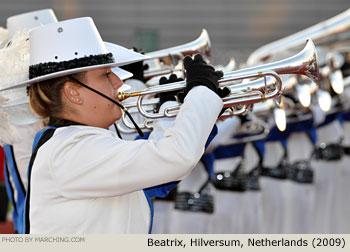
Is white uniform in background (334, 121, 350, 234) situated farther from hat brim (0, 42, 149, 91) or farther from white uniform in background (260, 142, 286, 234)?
hat brim (0, 42, 149, 91)

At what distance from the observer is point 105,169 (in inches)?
87.9

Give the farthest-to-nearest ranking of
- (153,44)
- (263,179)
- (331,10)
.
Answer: (331,10) → (153,44) → (263,179)

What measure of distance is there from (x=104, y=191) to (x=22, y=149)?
1.51 meters

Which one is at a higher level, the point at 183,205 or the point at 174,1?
the point at 174,1

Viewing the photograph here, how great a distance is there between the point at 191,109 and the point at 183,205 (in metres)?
3.42

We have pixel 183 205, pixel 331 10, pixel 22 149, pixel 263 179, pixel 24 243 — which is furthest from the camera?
pixel 331 10

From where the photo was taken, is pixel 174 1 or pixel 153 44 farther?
pixel 174 1

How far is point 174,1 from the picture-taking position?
785 inches

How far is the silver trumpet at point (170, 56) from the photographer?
3857mm

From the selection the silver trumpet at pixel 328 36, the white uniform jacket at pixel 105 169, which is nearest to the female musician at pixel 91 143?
the white uniform jacket at pixel 105 169

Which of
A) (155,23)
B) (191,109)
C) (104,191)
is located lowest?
(104,191)

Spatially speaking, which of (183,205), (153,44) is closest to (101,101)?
(183,205)

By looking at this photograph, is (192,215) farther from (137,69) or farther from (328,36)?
(137,69)

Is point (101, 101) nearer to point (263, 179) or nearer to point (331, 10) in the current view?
point (263, 179)
